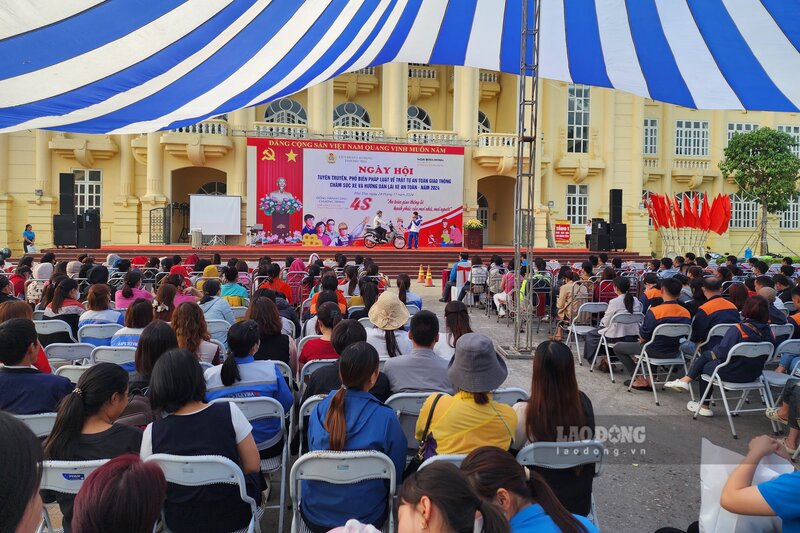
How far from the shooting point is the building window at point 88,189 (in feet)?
67.5

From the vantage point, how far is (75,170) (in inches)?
805

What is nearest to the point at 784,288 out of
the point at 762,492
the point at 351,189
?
the point at 762,492

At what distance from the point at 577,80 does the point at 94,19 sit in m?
6.35

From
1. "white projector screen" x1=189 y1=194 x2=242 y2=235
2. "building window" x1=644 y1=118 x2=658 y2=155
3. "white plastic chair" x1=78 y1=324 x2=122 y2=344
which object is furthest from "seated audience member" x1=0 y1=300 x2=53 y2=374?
"building window" x1=644 y1=118 x2=658 y2=155

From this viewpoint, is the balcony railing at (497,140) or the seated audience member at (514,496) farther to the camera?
the balcony railing at (497,140)

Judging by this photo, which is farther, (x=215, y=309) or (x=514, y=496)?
(x=215, y=309)

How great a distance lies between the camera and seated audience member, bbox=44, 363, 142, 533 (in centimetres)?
207

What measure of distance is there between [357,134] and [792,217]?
23029 millimetres

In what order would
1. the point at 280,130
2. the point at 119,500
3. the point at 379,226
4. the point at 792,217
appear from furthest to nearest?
1. the point at 792,217
2. the point at 280,130
3. the point at 379,226
4. the point at 119,500

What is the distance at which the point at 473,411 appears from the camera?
2365mm

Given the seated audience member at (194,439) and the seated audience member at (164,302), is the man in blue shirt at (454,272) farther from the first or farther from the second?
the seated audience member at (194,439)

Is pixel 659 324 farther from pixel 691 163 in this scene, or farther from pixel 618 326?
pixel 691 163

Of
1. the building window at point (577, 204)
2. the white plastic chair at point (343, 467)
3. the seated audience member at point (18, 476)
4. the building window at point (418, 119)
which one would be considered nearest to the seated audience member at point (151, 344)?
the white plastic chair at point (343, 467)

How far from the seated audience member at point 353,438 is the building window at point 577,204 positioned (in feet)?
73.4
